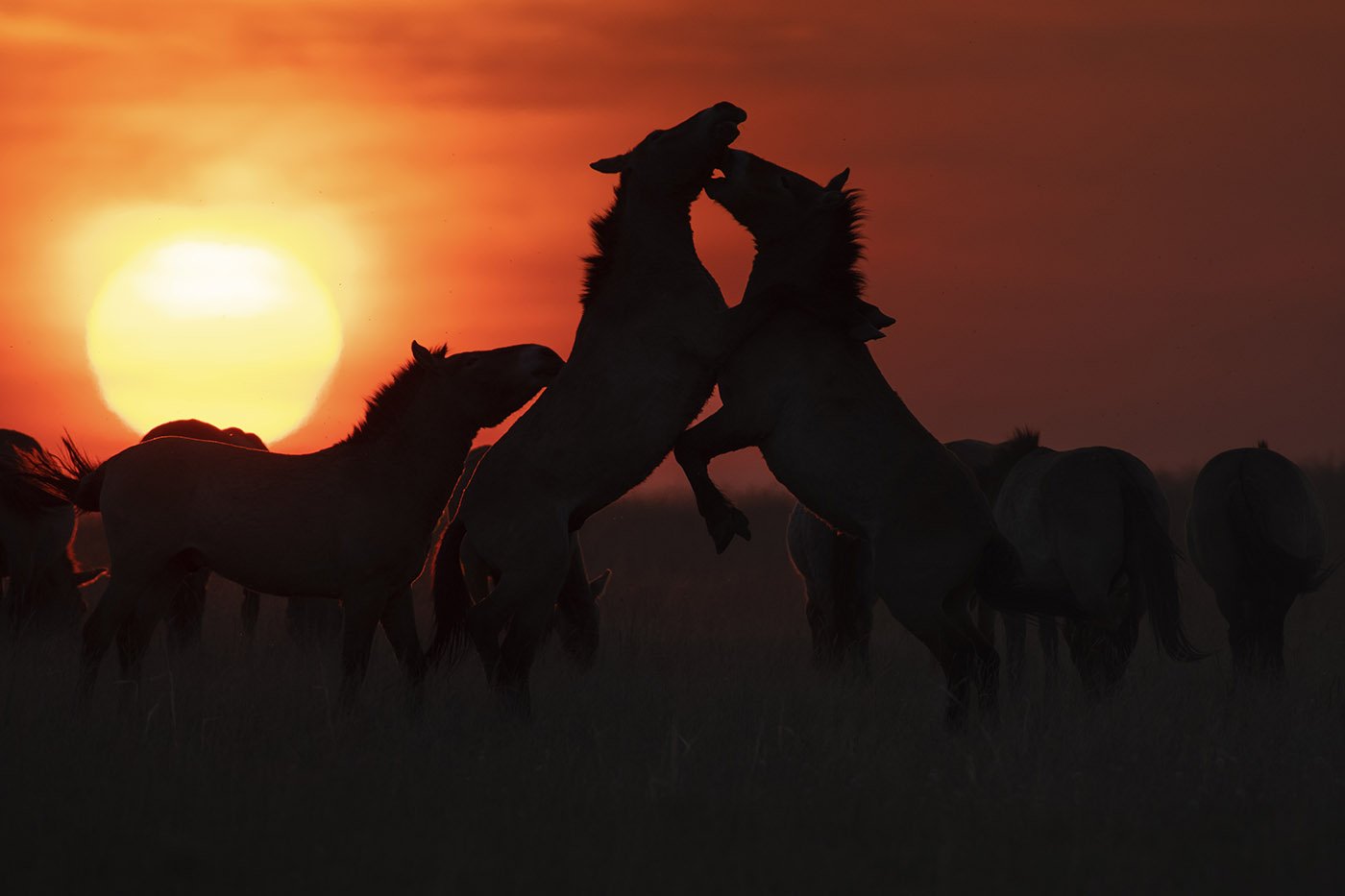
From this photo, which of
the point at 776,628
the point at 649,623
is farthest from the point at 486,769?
the point at 776,628

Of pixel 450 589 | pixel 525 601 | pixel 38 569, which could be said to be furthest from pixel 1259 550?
pixel 38 569

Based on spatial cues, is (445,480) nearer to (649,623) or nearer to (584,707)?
(584,707)

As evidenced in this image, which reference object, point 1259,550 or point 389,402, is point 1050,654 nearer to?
point 1259,550

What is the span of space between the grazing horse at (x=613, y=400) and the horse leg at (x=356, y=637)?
1.79 feet

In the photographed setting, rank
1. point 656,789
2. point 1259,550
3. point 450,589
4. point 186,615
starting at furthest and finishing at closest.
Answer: point 186,615, point 1259,550, point 450,589, point 656,789

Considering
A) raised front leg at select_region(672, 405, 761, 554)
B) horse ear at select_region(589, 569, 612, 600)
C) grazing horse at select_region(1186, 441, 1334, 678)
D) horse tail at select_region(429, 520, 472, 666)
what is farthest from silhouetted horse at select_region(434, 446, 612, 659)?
grazing horse at select_region(1186, 441, 1334, 678)

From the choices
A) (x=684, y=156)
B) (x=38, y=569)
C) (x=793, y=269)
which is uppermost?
(x=684, y=156)

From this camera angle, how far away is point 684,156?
8500 mm

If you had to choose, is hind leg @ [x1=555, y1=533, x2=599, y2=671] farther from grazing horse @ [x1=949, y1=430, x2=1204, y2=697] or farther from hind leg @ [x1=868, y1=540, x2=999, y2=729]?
hind leg @ [x1=868, y1=540, x2=999, y2=729]

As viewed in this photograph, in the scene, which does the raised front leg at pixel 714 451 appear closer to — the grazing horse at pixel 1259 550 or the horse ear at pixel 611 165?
the horse ear at pixel 611 165

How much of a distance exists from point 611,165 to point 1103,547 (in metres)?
4.18

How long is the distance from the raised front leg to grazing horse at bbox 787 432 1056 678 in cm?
265

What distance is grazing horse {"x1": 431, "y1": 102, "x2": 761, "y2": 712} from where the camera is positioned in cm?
822

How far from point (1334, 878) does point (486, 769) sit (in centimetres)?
357
